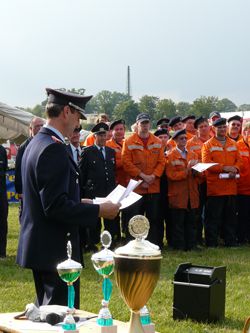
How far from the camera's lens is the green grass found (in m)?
6.23

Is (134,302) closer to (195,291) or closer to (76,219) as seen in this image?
(76,219)

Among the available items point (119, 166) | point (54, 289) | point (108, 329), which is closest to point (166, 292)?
point (54, 289)

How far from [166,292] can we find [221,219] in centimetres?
399

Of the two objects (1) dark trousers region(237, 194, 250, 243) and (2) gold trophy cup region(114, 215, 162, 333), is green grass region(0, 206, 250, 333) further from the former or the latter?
(2) gold trophy cup region(114, 215, 162, 333)

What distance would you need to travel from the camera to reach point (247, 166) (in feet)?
37.1

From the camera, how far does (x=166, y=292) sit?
745 cm

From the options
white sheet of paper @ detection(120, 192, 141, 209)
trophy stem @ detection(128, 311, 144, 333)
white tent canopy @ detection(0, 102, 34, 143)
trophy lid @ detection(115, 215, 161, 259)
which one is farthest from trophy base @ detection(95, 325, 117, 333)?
white tent canopy @ detection(0, 102, 34, 143)

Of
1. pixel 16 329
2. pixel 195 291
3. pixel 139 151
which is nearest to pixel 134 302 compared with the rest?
pixel 16 329

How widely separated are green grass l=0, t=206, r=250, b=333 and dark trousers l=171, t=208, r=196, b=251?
322 millimetres

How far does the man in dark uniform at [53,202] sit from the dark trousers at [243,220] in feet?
25.3

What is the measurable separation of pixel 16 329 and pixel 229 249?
7.45m

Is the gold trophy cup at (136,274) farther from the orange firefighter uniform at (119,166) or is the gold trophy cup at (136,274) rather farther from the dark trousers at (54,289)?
the orange firefighter uniform at (119,166)

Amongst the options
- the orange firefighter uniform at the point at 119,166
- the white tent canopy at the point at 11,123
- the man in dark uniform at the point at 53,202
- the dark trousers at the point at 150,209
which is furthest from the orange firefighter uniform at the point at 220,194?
the man in dark uniform at the point at 53,202

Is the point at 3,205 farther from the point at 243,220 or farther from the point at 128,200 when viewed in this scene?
the point at 128,200
